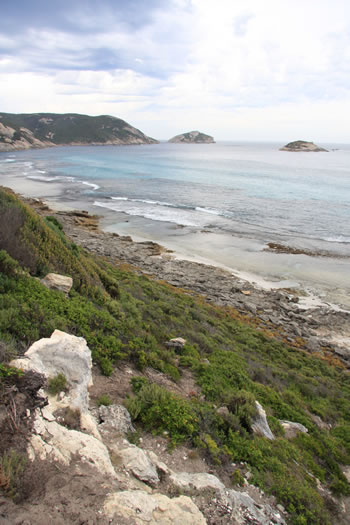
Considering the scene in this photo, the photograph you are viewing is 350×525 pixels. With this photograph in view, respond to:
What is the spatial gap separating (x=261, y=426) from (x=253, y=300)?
1424 cm

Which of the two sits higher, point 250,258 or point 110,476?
point 110,476

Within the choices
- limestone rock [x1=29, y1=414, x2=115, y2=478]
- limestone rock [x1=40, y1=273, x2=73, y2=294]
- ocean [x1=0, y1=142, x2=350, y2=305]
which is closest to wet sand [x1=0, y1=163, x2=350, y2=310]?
ocean [x1=0, y1=142, x2=350, y2=305]

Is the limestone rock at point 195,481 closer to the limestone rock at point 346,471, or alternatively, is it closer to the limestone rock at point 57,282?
the limestone rock at point 346,471

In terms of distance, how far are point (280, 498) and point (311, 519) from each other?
0.62 m

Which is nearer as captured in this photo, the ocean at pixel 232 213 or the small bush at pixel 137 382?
the small bush at pixel 137 382

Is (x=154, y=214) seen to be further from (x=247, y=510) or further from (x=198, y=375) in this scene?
(x=247, y=510)

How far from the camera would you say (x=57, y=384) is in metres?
4.53

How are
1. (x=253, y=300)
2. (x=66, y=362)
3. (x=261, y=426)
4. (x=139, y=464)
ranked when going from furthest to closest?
1. (x=253, y=300)
2. (x=261, y=426)
3. (x=66, y=362)
4. (x=139, y=464)

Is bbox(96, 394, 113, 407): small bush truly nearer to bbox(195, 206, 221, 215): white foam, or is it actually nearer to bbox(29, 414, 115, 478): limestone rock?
bbox(29, 414, 115, 478): limestone rock

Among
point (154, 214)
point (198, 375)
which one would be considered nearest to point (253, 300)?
point (198, 375)

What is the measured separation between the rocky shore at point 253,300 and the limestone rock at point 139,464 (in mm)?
13618

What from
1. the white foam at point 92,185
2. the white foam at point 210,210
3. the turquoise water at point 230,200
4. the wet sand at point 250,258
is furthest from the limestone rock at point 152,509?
the white foam at point 92,185

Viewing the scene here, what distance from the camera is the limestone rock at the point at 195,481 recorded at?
4121 mm

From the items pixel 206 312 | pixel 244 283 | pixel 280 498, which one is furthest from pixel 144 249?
pixel 280 498
